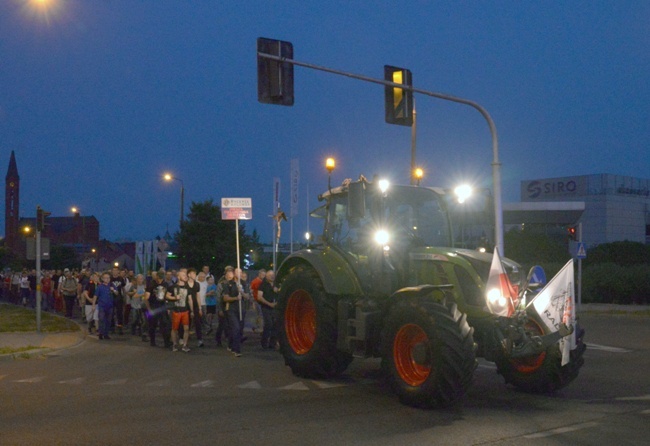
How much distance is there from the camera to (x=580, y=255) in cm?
2692

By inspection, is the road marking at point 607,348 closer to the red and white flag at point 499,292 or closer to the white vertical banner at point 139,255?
the red and white flag at point 499,292

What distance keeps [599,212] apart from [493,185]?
172ft

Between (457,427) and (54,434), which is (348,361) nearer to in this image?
(457,427)

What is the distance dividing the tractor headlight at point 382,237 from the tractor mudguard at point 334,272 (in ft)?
2.60

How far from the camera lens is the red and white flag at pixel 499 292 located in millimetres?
8898

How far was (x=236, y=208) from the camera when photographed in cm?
1952

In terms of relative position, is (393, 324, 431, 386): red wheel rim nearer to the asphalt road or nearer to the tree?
the asphalt road

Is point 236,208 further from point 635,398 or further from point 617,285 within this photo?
point 617,285

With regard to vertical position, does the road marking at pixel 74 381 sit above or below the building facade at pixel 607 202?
below

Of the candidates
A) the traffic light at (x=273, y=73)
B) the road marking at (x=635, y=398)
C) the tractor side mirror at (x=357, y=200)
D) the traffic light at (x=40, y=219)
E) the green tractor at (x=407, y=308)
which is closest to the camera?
the green tractor at (x=407, y=308)

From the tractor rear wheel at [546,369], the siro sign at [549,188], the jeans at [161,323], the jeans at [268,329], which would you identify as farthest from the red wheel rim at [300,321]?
the siro sign at [549,188]

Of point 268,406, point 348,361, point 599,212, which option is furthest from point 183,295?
point 599,212

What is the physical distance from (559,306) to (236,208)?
1172 cm

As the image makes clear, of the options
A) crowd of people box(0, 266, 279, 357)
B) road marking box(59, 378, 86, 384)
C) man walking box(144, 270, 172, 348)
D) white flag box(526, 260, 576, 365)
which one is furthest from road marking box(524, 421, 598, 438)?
man walking box(144, 270, 172, 348)
